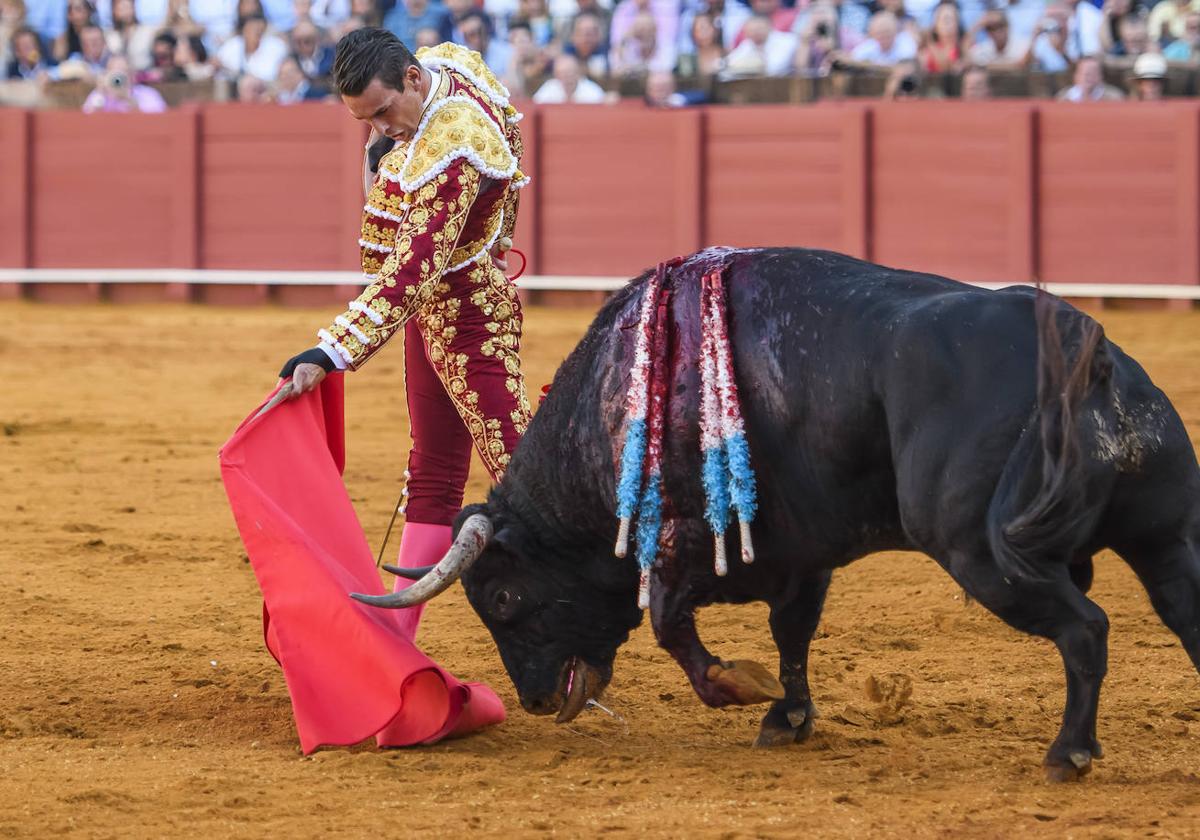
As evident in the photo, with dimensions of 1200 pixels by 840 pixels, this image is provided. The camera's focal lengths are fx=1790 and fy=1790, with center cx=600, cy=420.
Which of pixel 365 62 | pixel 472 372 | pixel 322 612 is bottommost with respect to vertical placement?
pixel 322 612

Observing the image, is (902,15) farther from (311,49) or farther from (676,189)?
(311,49)

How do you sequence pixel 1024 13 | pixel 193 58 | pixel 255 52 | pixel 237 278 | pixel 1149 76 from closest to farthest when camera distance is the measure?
pixel 1149 76 < pixel 1024 13 < pixel 237 278 < pixel 255 52 < pixel 193 58

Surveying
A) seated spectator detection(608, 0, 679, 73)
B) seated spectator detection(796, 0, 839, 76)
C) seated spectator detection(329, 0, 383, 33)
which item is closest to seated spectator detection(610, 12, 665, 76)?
seated spectator detection(608, 0, 679, 73)

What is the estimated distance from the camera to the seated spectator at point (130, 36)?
12.3 m

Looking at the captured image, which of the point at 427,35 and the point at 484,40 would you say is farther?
the point at 484,40

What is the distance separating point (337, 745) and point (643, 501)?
28.2 inches

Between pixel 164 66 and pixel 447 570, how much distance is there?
985 cm

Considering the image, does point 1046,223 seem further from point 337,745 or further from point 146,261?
point 337,745

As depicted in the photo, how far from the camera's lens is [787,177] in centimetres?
1093

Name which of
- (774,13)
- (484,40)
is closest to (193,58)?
(484,40)

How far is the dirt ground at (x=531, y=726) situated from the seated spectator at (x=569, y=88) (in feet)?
18.9

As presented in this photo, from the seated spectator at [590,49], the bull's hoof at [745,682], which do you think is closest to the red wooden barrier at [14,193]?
the seated spectator at [590,49]

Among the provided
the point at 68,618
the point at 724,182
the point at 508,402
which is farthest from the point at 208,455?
the point at 724,182

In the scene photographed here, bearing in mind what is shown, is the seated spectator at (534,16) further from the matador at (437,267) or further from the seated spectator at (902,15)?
the matador at (437,267)
